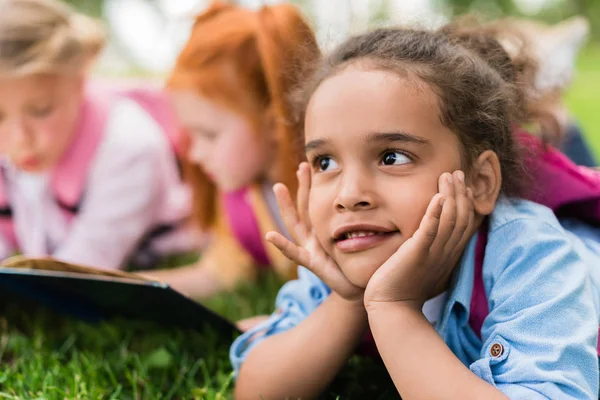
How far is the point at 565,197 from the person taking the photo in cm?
151

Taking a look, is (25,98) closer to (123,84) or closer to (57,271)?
(57,271)

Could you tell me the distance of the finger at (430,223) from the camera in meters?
1.15

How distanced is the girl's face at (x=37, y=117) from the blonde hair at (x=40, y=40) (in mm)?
38

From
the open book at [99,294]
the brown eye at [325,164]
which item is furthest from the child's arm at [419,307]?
the open book at [99,294]

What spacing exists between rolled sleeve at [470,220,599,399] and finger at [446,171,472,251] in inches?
4.2

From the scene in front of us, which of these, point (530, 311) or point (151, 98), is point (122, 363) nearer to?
point (530, 311)

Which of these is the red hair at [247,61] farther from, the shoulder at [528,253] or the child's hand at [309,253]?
the shoulder at [528,253]

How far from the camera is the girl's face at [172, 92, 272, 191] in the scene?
213 cm

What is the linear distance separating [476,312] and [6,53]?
160 cm

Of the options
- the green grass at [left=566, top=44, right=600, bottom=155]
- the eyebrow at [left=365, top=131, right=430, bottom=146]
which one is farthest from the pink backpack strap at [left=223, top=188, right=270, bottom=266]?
the green grass at [left=566, top=44, right=600, bottom=155]

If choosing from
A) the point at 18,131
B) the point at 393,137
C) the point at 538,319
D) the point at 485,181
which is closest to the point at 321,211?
the point at 393,137

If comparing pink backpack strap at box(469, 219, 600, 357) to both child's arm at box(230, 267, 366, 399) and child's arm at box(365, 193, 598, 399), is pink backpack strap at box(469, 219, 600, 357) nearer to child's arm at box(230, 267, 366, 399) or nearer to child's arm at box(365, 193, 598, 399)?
child's arm at box(365, 193, 598, 399)

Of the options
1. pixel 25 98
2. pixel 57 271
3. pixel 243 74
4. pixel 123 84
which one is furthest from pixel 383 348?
pixel 123 84

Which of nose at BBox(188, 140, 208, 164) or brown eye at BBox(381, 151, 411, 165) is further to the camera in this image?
nose at BBox(188, 140, 208, 164)
